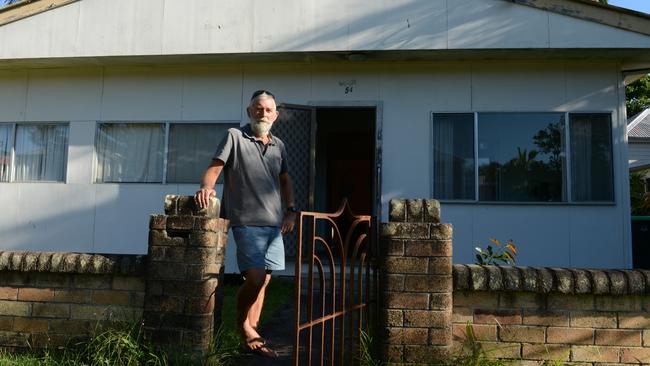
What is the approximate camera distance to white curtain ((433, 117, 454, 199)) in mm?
6672

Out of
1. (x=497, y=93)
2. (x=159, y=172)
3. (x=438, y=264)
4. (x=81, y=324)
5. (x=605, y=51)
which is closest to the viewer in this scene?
(x=438, y=264)

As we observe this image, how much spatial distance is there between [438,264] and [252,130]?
4.98ft

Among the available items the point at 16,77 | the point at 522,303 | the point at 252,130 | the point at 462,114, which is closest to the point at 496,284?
the point at 522,303

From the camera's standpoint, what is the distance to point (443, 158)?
22.1 ft

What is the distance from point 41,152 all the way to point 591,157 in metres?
7.75

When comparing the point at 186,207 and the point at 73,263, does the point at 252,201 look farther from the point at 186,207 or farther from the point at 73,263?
the point at 73,263

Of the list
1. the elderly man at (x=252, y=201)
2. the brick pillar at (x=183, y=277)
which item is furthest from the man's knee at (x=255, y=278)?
the brick pillar at (x=183, y=277)

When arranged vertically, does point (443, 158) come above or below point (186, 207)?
above

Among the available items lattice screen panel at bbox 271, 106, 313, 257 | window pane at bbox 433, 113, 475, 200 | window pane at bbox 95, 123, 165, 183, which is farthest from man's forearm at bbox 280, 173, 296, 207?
window pane at bbox 95, 123, 165, 183

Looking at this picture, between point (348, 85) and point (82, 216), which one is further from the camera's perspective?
point (82, 216)

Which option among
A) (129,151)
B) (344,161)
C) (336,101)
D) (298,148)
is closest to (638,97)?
(344,161)

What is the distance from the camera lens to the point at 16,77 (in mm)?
7457

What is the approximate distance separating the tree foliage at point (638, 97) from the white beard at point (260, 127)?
31.3 m

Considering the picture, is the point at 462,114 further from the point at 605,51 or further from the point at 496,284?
the point at 496,284
